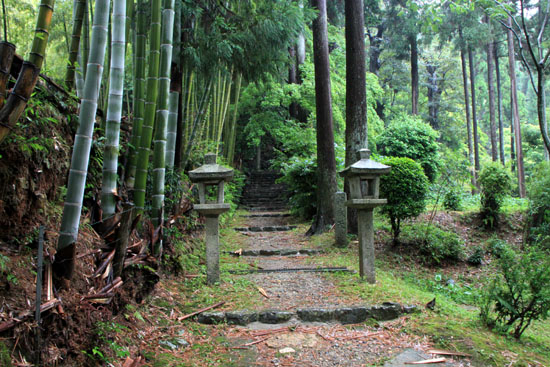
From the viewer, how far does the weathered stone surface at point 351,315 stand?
11.8ft

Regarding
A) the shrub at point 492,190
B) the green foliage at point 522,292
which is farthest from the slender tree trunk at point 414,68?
the green foliage at point 522,292

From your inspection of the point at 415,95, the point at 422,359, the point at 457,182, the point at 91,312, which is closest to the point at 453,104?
the point at 415,95

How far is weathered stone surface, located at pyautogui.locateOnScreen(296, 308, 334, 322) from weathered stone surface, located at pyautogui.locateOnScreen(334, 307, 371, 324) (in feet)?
0.20

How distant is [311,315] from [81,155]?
242 cm

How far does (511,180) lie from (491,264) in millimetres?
2202

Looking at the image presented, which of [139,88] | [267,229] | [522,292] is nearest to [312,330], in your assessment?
[522,292]

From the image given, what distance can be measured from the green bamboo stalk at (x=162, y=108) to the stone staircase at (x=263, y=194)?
743 cm

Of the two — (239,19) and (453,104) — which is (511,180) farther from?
(453,104)

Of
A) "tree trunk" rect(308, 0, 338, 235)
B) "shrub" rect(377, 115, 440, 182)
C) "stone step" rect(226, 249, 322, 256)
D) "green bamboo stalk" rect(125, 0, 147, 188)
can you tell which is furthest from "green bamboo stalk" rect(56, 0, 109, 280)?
"shrub" rect(377, 115, 440, 182)

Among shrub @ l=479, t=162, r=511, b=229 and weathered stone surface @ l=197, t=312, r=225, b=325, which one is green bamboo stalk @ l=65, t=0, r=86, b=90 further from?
shrub @ l=479, t=162, r=511, b=229

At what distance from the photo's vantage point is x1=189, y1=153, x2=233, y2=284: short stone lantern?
14.0ft

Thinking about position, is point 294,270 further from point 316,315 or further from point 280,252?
point 316,315

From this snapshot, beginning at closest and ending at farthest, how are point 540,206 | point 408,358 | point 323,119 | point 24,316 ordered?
point 24,316 → point 408,358 → point 323,119 → point 540,206

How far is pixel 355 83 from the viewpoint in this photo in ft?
22.1
